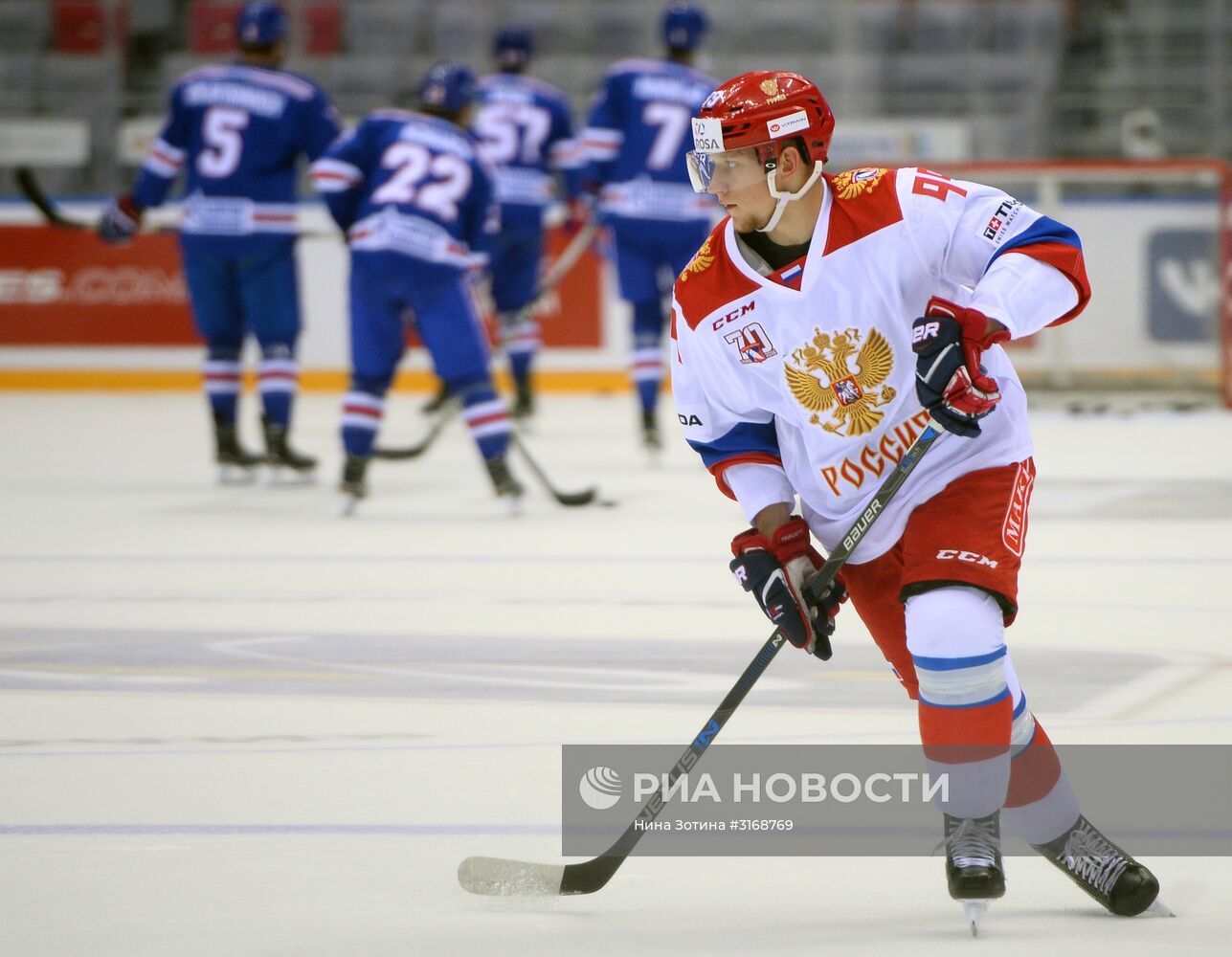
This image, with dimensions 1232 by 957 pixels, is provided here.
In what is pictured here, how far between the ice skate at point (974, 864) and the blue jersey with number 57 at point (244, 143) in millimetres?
5238

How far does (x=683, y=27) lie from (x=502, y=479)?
2.30 m

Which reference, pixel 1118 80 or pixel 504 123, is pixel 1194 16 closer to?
pixel 1118 80

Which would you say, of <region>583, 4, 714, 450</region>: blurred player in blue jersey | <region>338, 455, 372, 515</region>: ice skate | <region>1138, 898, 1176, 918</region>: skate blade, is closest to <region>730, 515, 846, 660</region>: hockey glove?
<region>1138, 898, 1176, 918</region>: skate blade

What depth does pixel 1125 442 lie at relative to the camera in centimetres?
805

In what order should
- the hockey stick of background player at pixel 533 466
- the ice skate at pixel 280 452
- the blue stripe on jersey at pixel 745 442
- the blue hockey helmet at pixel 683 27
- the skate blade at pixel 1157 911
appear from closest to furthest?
the skate blade at pixel 1157 911 → the blue stripe on jersey at pixel 745 442 → the hockey stick of background player at pixel 533 466 → the ice skate at pixel 280 452 → the blue hockey helmet at pixel 683 27

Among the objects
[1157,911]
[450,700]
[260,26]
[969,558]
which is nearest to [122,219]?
[260,26]

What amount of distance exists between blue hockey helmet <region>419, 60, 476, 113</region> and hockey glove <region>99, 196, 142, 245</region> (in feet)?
5.76

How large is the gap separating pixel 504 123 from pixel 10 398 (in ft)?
12.1

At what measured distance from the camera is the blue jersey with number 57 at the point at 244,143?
7000mm

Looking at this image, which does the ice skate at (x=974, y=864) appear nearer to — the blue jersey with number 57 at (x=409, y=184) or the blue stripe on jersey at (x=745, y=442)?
the blue stripe on jersey at (x=745, y=442)

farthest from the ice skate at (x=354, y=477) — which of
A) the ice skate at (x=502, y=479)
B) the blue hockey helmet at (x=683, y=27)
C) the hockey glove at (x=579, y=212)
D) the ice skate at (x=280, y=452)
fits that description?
the blue hockey helmet at (x=683, y=27)

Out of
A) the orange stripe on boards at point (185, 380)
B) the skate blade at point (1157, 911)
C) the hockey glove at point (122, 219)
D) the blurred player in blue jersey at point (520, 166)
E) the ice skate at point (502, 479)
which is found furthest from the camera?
the orange stripe on boards at point (185, 380)

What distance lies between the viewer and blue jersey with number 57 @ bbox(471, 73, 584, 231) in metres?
8.58

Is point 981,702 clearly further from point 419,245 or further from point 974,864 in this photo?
point 419,245
